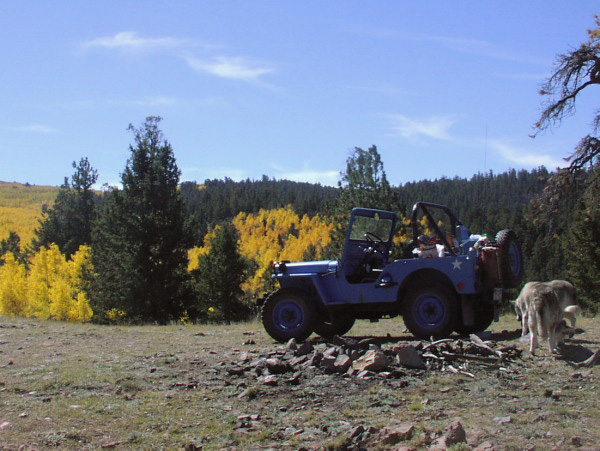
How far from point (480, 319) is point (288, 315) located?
375 cm

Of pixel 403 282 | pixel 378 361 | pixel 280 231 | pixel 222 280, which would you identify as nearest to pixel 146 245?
pixel 222 280

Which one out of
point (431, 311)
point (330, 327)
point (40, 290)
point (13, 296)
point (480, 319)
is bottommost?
point (13, 296)

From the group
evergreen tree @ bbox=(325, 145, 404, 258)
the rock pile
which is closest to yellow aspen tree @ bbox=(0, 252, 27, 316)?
evergreen tree @ bbox=(325, 145, 404, 258)

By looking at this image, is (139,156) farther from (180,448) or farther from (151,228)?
(180,448)

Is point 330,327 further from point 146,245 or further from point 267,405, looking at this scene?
point 146,245

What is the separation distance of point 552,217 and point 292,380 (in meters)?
13.0

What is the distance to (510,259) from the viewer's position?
11.1 meters

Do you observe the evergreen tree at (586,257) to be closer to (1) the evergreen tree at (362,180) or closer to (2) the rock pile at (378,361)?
(1) the evergreen tree at (362,180)

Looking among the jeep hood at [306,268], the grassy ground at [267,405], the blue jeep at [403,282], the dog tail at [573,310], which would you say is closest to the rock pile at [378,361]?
the grassy ground at [267,405]

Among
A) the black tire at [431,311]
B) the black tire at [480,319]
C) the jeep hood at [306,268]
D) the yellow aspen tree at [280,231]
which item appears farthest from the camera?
the yellow aspen tree at [280,231]

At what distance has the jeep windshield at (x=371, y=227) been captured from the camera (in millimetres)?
12781

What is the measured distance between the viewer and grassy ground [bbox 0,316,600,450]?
5.93 m

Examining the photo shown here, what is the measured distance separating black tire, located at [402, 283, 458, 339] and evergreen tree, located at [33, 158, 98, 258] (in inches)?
2080

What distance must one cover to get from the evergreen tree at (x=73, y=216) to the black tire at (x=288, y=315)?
167 ft
